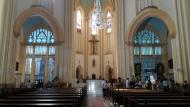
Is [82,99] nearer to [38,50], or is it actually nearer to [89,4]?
A: [38,50]

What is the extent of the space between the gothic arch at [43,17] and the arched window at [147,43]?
432 inches

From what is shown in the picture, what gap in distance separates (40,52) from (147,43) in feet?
50.2

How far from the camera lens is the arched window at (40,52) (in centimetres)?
2541

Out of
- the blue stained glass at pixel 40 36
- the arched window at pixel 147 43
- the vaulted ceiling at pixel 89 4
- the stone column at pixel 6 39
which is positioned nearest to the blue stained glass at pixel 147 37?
the arched window at pixel 147 43

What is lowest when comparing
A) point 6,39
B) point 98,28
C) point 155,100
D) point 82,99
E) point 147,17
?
point 82,99

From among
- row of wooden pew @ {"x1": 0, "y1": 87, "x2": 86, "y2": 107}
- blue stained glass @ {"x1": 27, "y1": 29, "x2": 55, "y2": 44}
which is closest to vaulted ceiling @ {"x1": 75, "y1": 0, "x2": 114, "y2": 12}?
blue stained glass @ {"x1": 27, "y1": 29, "x2": 55, "y2": 44}

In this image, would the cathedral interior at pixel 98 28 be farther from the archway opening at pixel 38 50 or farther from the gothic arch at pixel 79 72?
the gothic arch at pixel 79 72

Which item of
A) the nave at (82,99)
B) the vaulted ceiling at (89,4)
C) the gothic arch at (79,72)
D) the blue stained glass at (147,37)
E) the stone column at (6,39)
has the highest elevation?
the vaulted ceiling at (89,4)

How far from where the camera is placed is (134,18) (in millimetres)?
22922

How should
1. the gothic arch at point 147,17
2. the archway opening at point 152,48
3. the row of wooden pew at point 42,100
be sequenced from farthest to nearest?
the archway opening at point 152,48 < the gothic arch at point 147,17 < the row of wooden pew at point 42,100

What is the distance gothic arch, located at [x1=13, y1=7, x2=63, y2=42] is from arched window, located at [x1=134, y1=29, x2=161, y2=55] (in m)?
11.0

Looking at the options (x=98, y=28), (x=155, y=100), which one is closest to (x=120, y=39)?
(x=98, y=28)

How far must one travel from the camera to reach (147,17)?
22188 millimetres

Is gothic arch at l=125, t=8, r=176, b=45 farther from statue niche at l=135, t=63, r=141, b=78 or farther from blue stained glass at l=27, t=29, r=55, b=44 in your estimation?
blue stained glass at l=27, t=29, r=55, b=44
